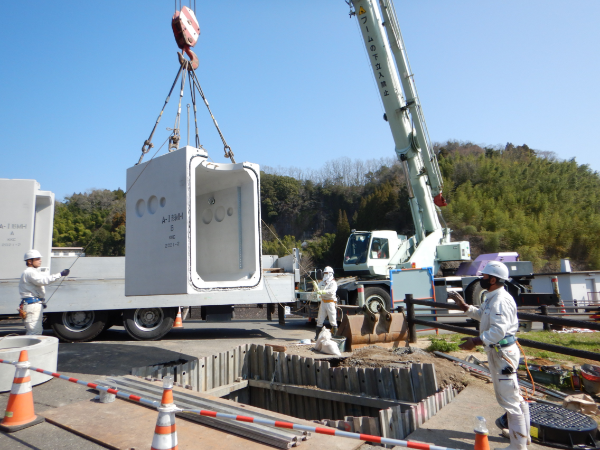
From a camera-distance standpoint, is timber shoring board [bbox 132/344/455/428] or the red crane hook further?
the red crane hook

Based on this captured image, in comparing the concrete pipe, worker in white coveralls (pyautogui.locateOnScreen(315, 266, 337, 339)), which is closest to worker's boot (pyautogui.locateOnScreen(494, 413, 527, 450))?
the concrete pipe

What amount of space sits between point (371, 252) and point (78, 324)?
341 inches

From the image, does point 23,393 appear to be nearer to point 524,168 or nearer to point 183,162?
point 183,162

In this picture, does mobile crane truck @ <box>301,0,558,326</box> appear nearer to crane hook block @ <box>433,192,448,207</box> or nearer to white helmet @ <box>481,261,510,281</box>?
crane hook block @ <box>433,192,448,207</box>

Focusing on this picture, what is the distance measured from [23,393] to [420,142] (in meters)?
13.3

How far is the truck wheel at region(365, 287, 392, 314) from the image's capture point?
1280cm

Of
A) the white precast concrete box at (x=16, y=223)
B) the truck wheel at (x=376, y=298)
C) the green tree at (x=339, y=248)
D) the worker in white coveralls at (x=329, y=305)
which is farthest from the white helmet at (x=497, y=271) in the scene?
the green tree at (x=339, y=248)

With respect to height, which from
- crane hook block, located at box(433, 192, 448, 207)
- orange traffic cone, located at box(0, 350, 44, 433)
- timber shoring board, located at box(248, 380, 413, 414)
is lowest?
timber shoring board, located at box(248, 380, 413, 414)

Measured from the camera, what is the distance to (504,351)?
3.46 metres

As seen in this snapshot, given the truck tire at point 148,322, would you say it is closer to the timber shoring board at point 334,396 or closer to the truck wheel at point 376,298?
the timber shoring board at point 334,396

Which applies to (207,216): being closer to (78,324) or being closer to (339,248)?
(78,324)

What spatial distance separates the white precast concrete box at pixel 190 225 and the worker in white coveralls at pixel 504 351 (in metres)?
3.15

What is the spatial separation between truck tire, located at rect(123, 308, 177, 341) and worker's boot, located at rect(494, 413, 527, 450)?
7912mm

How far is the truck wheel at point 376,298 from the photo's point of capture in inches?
504
